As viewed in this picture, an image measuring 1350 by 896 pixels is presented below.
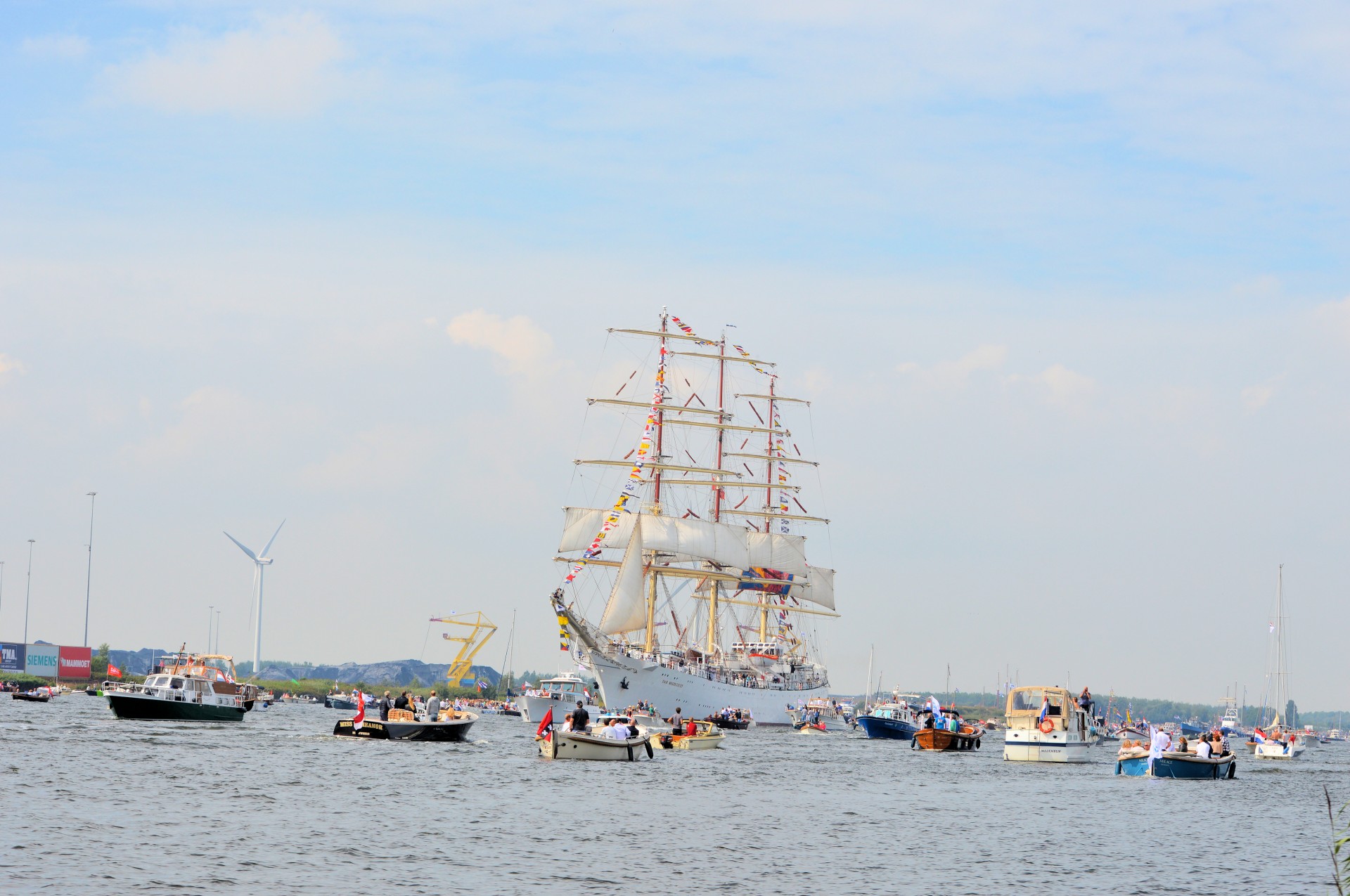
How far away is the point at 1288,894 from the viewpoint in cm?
3209

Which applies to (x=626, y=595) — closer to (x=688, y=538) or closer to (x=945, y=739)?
(x=688, y=538)

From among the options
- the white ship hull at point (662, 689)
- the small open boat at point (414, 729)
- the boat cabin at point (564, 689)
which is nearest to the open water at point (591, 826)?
the small open boat at point (414, 729)

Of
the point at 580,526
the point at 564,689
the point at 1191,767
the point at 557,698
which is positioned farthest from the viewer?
the point at 580,526

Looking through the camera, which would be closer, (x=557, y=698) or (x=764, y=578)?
(x=557, y=698)

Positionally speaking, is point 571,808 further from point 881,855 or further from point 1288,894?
point 1288,894

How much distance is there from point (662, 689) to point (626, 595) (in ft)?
31.3

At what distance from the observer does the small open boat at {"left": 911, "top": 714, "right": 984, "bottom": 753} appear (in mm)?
93312

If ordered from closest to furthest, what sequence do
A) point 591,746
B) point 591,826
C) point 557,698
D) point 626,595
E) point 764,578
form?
point 591,826, point 591,746, point 557,698, point 626,595, point 764,578

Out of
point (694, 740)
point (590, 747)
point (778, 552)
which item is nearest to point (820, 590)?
point (778, 552)

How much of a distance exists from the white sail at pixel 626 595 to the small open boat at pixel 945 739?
133 feet

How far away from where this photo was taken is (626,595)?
13200cm

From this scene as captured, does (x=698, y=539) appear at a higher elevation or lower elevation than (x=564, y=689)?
higher

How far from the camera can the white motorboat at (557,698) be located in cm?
12194

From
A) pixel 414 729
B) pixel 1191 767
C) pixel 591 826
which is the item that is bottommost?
pixel 414 729
